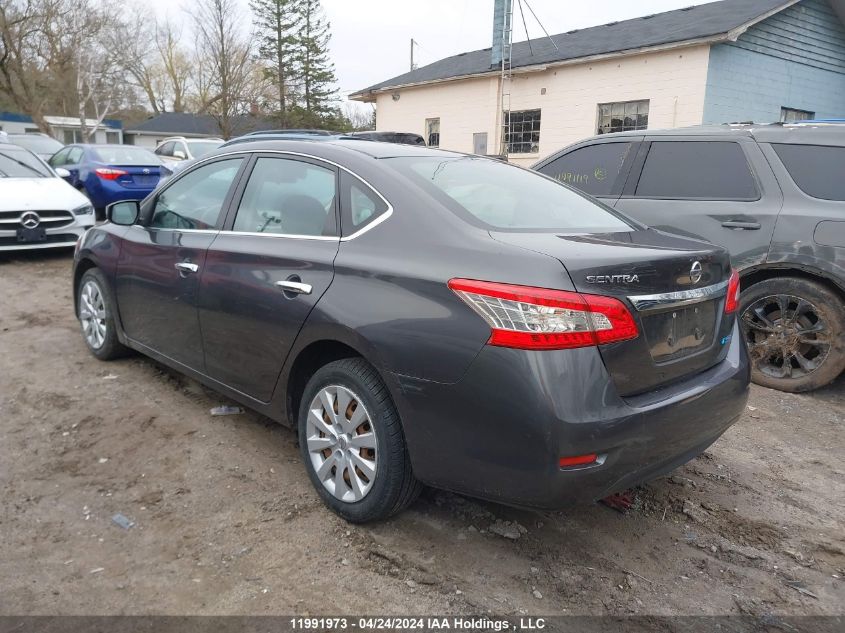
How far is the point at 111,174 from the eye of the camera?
10820 mm

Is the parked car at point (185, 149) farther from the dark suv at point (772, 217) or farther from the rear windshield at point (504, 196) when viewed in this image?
the rear windshield at point (504, 196)

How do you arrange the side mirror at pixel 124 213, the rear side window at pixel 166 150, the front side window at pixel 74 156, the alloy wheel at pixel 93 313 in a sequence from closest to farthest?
the side mirror at pixel 124 213 → the alloy wheel at pixel 93 313 → the front side window at pixel 74 156 → the rear side window at pixel 166 150

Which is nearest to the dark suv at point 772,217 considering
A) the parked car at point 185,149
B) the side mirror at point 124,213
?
the side mirror at point 124,213

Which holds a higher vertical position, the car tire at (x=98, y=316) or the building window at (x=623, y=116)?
the building window at (x=623, y=116)

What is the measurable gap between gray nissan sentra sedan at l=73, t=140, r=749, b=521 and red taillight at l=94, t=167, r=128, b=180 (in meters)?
8.27

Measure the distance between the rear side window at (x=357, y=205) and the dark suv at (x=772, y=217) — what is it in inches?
103

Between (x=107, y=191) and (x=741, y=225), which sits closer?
(x=741, y=225)

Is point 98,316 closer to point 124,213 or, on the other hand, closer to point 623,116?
point 124,213

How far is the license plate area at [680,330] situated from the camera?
238 cm

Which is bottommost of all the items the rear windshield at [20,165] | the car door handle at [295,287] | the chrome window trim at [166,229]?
the car door handle at [295,287]

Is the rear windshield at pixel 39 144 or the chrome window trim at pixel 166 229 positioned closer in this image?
the chrome window trim at pixel 166 229

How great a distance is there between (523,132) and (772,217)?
13.0m

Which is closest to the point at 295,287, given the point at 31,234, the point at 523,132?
the point at 31,234

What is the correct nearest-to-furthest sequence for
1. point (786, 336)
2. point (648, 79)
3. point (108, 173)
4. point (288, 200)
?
point (288, 200) → point (786, 336) → point (108, 173) → point (648, 79)
